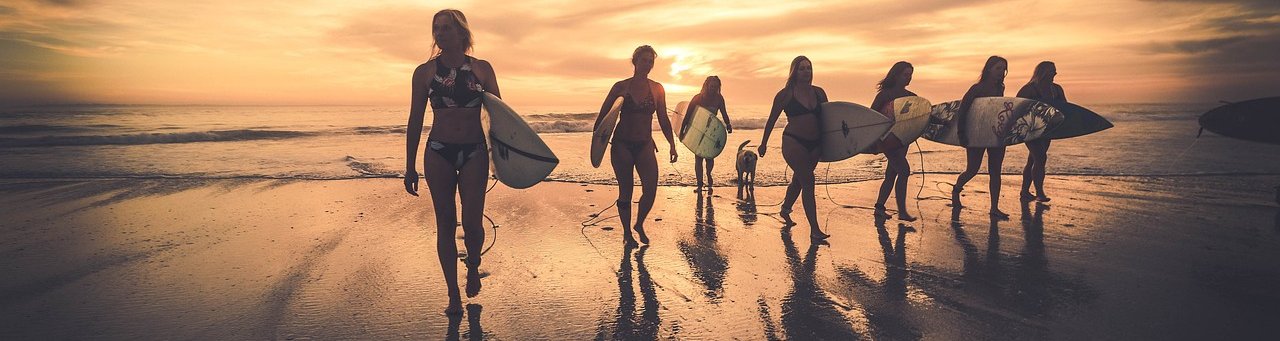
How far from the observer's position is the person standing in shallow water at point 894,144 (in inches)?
267

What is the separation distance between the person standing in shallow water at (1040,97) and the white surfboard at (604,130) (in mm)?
5605

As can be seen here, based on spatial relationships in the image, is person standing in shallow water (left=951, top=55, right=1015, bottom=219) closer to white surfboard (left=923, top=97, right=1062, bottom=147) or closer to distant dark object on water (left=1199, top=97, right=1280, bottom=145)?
white surfboard (left=923, top=97, right=1062, bottom=147)

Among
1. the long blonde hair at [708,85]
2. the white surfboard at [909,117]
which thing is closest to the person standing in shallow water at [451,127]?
the white surfboard at [909,117]

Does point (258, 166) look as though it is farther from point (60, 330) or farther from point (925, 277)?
point (925, 277)

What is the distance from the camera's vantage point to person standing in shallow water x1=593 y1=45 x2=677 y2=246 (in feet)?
17.9

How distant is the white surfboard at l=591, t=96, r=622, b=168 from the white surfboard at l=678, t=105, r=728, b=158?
221cm

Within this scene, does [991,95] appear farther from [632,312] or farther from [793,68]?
[632,312]

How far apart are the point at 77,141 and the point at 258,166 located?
10404 mm

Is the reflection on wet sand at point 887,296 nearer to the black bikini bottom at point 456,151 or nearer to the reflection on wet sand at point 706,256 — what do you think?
the reflection on wet sand at point 706,256

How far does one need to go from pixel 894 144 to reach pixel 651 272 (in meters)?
3.70

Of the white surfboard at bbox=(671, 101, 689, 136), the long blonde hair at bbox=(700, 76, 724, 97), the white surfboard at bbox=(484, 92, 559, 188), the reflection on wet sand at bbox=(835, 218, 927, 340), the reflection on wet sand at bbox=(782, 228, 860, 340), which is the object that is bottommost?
the reflection on wet sand at bbox=(782, 228, 860, 340)

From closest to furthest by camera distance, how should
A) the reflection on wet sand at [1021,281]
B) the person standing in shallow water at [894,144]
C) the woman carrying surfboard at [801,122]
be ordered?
the reflection on wet sand at [1021,281] < the woman carrying surfboard at [801,122] < the person standing in shallow water at [894,144]

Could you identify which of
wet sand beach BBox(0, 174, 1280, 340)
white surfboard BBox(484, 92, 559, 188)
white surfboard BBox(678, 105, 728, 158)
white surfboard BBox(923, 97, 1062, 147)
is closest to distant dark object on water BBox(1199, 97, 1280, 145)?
wet sand beach BBox(0, 174, 1280, 340)

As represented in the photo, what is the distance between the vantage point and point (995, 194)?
700 cm
